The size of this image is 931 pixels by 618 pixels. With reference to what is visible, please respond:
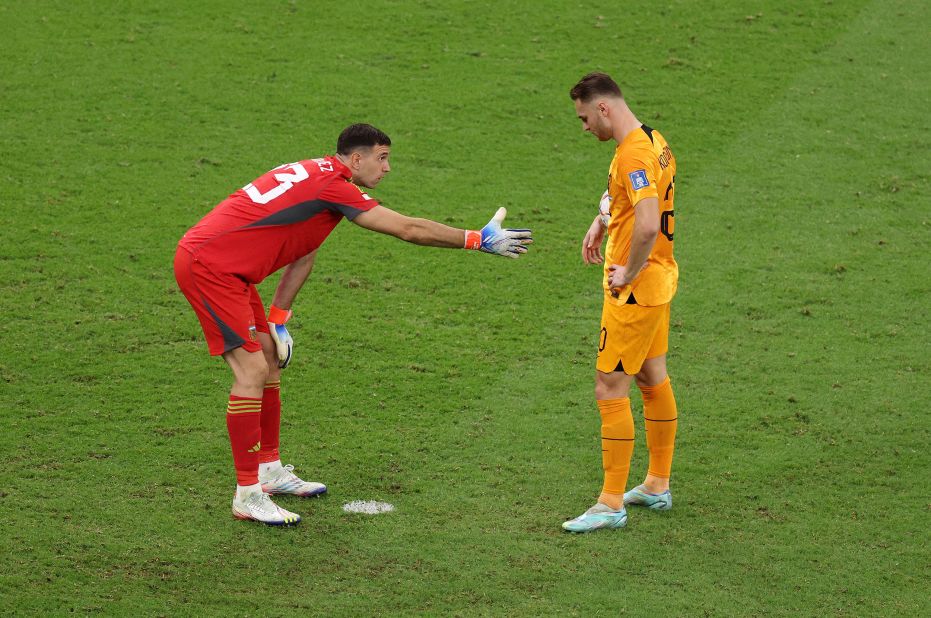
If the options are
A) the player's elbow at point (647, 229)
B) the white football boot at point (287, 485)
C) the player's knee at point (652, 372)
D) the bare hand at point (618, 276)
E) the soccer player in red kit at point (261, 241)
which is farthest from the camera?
the white football boot at point (287, 485)

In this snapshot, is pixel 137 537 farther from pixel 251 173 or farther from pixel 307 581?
pixel 251 173

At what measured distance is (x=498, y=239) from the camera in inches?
205

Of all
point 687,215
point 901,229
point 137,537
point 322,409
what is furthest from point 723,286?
point 137,537

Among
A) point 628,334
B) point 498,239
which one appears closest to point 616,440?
point 628,334

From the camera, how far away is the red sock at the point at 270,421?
5734 millimetres

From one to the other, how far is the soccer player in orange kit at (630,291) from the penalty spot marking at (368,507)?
90 centimetres

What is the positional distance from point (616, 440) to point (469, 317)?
2374 millimetres

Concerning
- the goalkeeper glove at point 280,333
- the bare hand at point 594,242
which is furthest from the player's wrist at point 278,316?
the bare hand at point 594,242

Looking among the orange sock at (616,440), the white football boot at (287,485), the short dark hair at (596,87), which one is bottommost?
the white football boot at (287,485)

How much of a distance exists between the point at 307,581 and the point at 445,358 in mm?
2452

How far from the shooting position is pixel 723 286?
26.3 feet

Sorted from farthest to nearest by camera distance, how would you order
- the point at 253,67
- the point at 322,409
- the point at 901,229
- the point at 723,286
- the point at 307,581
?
the point at 253,67
the point at 901,229
the point at 723,286
the point at 322,409
the point at 307,581

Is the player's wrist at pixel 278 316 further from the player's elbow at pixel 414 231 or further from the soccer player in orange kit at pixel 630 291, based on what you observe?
the soccer player in orange kit at pixel 630 291

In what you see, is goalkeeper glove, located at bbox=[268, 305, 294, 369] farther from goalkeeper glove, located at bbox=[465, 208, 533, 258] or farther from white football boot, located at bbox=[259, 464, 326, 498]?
goalkeeper glove, located at bbox=[465, 208, 533, 258]
